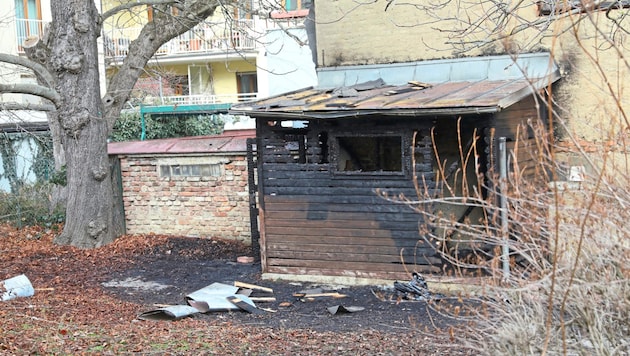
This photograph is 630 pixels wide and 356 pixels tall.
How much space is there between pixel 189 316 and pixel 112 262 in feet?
12.8

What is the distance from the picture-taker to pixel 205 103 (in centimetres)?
2852

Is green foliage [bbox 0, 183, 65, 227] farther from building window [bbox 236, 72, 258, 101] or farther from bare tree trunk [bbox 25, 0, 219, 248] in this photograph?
building window [bbox 236, 72, 258, 101]

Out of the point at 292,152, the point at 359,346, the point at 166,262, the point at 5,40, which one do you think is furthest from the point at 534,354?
the point at 5,40

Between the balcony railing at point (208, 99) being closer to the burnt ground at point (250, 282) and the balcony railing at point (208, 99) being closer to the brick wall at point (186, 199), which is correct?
the brick wall at point (186, 199)

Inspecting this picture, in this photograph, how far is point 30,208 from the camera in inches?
618

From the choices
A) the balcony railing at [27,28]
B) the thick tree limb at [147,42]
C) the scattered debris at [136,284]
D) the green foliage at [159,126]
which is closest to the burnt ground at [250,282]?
the scattered debris at [136,284]

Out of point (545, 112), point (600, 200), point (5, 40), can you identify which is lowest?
point (600, 200)

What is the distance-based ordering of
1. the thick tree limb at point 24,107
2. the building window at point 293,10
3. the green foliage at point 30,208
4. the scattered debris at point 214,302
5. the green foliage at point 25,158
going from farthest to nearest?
the green foliage at point 25,158
the building window at point 293,10
the green foliage at point 30,208
the thick tree limb at point 24,107
the scattered debris at point 214,302

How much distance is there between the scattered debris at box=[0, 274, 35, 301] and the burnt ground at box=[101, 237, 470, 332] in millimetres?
1226

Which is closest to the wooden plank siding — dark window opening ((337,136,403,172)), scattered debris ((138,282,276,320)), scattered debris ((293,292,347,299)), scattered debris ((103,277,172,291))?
dark window opening ((337,136,403,172))

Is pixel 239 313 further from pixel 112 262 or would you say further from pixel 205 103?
pixel 205 103

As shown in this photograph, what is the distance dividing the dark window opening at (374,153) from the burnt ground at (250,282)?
245 centimetres

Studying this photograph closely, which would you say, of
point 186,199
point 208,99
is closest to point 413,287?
point 186,199

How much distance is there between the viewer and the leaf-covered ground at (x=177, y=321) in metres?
7.14
